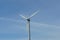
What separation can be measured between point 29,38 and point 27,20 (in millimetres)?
6970

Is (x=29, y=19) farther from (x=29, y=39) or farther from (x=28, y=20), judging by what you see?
(x=29, y=39)

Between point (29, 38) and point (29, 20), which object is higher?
point (29, 20)

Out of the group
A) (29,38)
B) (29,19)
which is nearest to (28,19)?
(29,19)

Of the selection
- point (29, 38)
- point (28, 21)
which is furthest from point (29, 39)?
point (28, 21)

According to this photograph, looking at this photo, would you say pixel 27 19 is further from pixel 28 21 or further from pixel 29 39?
pixel 29 39

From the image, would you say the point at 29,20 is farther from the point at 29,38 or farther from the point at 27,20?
the point at 29,38

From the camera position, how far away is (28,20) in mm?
76500

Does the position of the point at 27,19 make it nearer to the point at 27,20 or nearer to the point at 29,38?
the point at 27,20

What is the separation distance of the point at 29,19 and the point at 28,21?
2.85 feet

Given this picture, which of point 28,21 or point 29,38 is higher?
point 28,21

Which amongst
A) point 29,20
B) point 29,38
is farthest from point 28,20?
point 29,38

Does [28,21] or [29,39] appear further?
[28,21]

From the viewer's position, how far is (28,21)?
252ft

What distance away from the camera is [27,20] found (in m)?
76.3
